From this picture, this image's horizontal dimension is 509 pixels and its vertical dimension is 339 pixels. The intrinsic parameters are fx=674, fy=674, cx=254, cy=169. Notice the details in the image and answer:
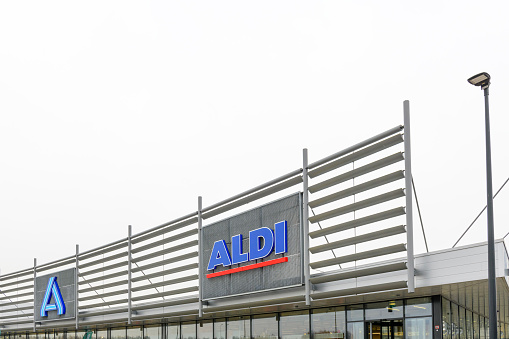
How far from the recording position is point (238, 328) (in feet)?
98.5

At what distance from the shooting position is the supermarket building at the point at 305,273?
19.6m

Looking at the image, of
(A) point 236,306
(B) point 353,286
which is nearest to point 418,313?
(B) point 353,286

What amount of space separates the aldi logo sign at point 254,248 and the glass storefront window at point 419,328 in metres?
4.69

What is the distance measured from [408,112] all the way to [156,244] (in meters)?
17.4

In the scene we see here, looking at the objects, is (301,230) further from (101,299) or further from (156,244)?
(101,299)

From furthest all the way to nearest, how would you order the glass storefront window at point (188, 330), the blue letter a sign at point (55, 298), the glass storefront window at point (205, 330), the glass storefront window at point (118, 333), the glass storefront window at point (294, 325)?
the blue letter a sign at point (55, 298) < the glass storefront window at point (118, 333) < the glass storefront window at point (188, 330) < the glass storefront window at point (205, 330) < the glass storefront window at point (294, 325)

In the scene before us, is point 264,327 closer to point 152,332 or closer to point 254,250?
point 254,250

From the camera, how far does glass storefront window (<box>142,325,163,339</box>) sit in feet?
120

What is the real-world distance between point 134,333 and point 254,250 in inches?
641

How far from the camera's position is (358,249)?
21547mm

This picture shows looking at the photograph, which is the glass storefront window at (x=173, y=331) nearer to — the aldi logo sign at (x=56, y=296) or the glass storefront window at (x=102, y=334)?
the aldi logo sign at (x=56, y=296)

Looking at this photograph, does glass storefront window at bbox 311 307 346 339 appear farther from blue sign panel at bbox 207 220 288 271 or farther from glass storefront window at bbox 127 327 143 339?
glass storefront window at bbox 127 327 143 339

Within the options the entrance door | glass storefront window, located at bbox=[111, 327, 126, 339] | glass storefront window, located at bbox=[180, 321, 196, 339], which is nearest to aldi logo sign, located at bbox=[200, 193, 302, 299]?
the entrance door

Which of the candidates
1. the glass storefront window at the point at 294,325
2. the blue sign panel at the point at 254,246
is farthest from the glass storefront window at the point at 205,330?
the glass storefront window at the point at 294,325
